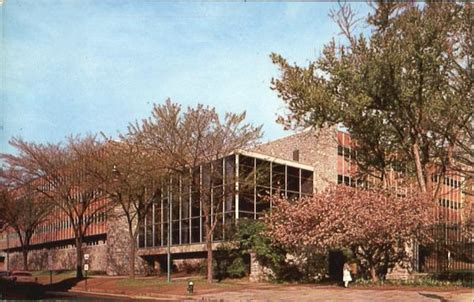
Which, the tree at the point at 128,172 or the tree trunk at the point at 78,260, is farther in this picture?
the tree at the point at 128,172

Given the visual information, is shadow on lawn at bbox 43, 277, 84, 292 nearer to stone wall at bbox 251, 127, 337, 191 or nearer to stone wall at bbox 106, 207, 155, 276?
stone wall at bbox 251, 127, 337, 191

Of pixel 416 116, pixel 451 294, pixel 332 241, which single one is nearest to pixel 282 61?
pixel 416 116

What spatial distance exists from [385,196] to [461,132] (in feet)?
13.4

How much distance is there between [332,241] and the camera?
83.2 ft

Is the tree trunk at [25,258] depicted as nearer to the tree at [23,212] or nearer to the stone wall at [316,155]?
the tree at [23,212]

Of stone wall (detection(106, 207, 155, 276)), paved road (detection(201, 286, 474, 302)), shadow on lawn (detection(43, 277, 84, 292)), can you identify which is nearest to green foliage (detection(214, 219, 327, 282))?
paved road (detection(201, 286, 474, 302))

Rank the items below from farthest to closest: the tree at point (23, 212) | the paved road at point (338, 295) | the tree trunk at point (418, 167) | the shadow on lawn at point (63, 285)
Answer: the tree trunk at point (418, 167) → the paved road at point (338, 295) → the shadow on lawn at point (63, 285) → the tree at point (23, 212)

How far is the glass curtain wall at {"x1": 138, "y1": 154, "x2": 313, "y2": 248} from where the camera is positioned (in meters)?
31.5

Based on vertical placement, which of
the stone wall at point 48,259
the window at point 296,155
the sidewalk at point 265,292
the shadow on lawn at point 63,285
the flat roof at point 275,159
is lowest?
the sidewalk at point 265,292

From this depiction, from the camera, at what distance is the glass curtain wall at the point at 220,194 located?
31.5 metres

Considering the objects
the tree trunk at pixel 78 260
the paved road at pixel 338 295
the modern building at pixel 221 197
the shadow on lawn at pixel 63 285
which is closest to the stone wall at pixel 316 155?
the modern building at pixel 221 197

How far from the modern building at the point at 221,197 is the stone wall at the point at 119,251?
2.8 inches

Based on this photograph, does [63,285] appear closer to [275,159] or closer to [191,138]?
[191,138]

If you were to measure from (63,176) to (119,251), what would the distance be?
23789mm
